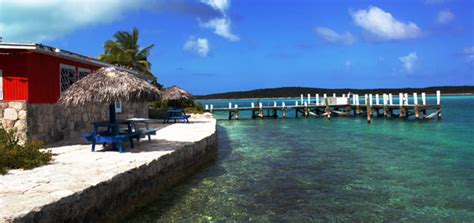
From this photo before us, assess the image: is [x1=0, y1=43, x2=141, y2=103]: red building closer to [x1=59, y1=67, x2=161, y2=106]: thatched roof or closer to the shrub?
[x1=59, y1=67, x2=161, y2=106]: thatched roof

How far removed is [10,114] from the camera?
1062cm

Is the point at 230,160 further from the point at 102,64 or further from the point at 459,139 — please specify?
the point at 459,139

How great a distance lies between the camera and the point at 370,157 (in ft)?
45.4

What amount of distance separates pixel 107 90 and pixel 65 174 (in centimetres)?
297

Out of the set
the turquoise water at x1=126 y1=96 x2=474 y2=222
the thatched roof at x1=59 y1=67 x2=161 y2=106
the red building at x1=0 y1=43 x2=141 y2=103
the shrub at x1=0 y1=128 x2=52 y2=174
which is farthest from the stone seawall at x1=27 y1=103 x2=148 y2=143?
the turquoise water at x1=126 y1=96 x2=474 y2=222

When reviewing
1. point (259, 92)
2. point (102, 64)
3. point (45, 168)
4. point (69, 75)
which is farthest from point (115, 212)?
point (259, 92)

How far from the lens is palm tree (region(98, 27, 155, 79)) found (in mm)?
32969

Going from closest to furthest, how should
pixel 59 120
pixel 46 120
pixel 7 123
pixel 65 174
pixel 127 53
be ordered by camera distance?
pixel 65 174, pixel 7 123, pixel 46 120, pixel 59 120, pixel 127 53

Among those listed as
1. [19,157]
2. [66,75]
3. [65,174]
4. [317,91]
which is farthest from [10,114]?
[317,91]

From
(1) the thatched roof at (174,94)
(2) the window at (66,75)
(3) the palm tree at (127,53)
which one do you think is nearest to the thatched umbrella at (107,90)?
(2) the window at (66,75)

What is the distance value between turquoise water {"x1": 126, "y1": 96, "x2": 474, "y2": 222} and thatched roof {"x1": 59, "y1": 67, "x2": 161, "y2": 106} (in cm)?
260

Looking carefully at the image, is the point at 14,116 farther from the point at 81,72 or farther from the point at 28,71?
the point at 81,72

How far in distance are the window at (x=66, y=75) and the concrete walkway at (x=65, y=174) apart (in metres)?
2.79

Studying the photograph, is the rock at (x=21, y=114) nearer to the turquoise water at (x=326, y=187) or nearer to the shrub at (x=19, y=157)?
the shrub at (x=19, y=157)
